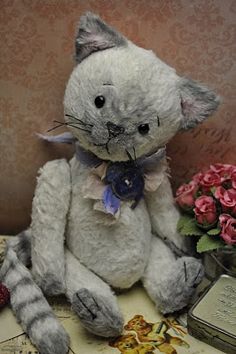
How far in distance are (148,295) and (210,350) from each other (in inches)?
6.8

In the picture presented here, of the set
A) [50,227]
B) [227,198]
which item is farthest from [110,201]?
[227,198]

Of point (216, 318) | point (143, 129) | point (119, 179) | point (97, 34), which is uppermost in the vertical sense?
point (97, 34)

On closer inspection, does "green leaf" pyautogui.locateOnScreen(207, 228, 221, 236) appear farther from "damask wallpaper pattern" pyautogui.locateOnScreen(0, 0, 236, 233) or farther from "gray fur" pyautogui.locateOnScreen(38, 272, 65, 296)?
"gray fur" pyautogui.locateOnScreen(38, 272, 65, 296)

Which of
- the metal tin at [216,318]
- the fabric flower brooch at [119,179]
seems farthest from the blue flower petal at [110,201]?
the metal tin at [216,318]

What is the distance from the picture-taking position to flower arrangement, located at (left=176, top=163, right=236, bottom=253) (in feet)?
3.22

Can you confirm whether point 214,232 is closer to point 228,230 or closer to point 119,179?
point 228,230

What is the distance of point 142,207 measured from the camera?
1.01 metres

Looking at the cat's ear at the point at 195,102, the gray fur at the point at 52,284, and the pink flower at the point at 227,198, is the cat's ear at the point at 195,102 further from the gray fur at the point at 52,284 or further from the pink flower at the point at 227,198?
the gray fur at the point at 52,284

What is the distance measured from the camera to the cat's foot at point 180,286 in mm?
940

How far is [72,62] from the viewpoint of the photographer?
103 centimetres

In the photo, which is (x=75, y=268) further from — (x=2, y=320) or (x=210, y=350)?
(x=210, y=350)

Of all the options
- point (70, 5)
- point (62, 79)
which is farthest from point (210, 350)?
point (70, 5)

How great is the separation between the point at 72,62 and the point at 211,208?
41cm

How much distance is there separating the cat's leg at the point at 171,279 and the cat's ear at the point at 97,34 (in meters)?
0.43
